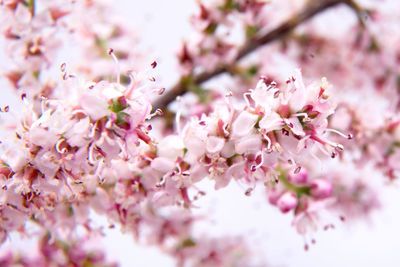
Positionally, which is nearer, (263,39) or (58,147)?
(58,147)

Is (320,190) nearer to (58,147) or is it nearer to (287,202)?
(287,202)

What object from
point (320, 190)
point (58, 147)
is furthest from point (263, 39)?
point (58, 147)

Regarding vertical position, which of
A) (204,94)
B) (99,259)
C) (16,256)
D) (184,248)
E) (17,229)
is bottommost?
(184,248)

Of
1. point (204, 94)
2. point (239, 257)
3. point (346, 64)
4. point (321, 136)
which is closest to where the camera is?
point (321, 136)

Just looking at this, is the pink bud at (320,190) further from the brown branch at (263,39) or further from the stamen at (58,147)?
the stamen at (58,147)

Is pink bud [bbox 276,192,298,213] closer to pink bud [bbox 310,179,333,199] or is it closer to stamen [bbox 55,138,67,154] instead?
pink bud [bbox 310,179,333,199]

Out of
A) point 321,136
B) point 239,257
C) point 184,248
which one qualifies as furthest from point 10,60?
point 239,257

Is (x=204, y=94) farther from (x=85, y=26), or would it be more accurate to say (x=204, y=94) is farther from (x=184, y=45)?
(x=85, y=26)

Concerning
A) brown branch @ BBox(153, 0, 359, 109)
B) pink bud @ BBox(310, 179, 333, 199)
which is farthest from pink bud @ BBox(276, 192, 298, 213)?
brown branch @ BBox(153, 0, 359, 109)
